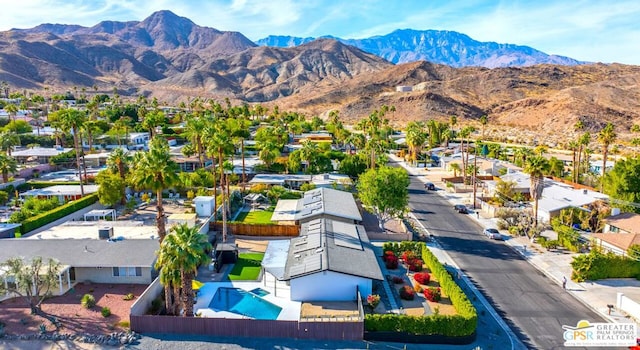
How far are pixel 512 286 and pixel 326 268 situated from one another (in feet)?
50.1

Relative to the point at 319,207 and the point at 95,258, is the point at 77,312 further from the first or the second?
the point at 319,207

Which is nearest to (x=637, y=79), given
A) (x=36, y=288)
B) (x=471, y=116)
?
(x=471, y=116)

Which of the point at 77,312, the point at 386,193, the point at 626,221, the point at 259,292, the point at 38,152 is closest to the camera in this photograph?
the point at 77,312

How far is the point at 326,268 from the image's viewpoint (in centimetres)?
2961

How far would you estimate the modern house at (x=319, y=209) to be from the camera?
43.0m

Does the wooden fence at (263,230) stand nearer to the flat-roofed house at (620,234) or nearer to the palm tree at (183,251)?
the palm tree at (183,251)

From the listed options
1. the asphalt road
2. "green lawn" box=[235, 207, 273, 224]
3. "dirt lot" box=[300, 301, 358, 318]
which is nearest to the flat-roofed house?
the asphalt road

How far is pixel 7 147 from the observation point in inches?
2938

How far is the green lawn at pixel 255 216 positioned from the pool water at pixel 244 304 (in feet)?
56.7

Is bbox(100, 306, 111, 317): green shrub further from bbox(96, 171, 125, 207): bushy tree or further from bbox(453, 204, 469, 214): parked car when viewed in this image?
bbox(453, 204, 469, 214): parked car

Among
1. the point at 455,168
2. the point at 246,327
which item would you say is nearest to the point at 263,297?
the point at 246,327

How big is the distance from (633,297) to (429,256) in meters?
14.5

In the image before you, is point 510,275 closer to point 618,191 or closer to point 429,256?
point 429,256

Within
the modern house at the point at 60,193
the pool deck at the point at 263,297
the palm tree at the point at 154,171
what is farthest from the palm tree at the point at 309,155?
the palm tree at the point at 154,171
